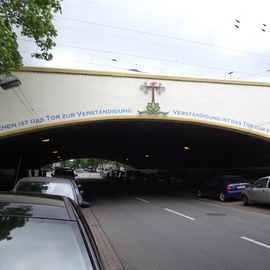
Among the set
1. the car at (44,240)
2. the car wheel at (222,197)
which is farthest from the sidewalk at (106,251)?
the car wheel at (222,197)

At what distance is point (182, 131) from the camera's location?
3167cm

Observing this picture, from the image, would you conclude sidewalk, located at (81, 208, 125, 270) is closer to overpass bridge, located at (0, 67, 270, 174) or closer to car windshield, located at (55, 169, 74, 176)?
overpass bridge, located at (0, 67, 270, 174)

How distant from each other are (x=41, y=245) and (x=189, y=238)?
920cm

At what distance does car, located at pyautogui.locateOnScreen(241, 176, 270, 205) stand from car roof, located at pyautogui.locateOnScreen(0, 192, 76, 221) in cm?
1811

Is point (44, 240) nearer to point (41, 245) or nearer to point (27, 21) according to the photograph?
point (41, 245)

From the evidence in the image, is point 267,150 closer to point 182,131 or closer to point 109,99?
point 182,131

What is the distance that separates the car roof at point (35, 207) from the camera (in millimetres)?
3920

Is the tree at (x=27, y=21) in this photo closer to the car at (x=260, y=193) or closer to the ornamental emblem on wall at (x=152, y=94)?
the ornamental emblem on wall at (x=152, y=94)

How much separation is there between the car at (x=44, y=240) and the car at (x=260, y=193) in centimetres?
1851

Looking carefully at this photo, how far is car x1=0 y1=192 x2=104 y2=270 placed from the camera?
3.48 metres

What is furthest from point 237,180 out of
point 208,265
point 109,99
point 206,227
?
point 208,265

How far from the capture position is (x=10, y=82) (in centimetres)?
2197

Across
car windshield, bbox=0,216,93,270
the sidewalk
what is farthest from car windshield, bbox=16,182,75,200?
car windshield, bbox=0,216,93,270

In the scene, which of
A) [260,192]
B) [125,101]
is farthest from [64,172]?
[260,192]
